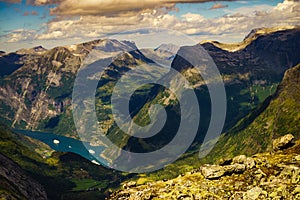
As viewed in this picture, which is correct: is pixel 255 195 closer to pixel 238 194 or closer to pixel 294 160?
pixel 238 194

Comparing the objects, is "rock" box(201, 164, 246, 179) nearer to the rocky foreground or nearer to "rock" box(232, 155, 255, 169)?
the rocky foreground

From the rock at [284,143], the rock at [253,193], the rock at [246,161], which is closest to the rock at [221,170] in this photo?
the rock at [246,161]

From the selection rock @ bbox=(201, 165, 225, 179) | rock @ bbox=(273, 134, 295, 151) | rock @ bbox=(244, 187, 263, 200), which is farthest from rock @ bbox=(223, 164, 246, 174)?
rock @ bbox=(273, 134, 295, 151)

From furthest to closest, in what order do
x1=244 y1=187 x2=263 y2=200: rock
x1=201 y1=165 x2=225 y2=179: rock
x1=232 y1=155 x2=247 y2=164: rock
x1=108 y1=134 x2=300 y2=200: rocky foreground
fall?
1. x1=232 y1=155 x2=247 y2=164: rock
2. x1=201 y1=165 x2=225 y2=179: rock
3. x1=108 y1=134 x2=300 y2=200: rocky foreground
4. x1=244 y1=187 x2=263 y2=200: rock

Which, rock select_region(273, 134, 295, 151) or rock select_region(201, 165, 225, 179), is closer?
rock select_region(201, 165, 225, 179)

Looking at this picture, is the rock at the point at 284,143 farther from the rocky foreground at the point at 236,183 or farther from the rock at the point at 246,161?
the rock at the point at 246,161

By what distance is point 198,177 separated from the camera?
74375 mm

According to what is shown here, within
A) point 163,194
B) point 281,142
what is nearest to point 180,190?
point 163,194

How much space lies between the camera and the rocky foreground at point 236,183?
200ft

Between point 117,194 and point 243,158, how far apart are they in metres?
27.2

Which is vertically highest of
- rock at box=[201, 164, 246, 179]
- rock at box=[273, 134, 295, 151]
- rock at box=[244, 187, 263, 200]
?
rock at box=[244, 187, 263, 200]

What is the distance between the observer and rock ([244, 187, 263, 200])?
6031 centimetres

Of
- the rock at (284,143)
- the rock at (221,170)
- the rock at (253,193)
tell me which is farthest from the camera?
the rock at (284,143)

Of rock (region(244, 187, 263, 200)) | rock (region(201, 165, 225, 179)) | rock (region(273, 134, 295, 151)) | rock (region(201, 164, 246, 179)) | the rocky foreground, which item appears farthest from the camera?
Answer: rock (region(273, 134, 295, 151))
